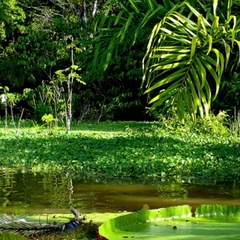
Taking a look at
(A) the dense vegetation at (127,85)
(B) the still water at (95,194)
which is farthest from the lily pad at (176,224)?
(B) the still water at (95,194)

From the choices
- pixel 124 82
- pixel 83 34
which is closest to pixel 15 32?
pixel 83 34

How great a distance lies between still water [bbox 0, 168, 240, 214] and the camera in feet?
18.4

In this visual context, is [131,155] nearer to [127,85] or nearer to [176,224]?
[176,224]

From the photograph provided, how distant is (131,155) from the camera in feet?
28.5

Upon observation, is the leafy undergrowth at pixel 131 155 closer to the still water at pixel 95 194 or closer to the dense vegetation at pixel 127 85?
the dense vegetation at pixel 127 85

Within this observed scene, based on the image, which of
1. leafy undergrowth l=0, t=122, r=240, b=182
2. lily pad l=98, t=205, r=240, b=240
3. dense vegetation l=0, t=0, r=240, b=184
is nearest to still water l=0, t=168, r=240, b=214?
leafy undergrowth l=0, t=122, r=240, b=182

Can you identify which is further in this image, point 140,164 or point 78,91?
point 78,91

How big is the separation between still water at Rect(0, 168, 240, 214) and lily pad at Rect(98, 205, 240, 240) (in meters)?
1.97

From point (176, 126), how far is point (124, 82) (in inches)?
260

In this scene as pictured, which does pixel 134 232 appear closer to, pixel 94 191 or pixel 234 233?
pixel 234 233

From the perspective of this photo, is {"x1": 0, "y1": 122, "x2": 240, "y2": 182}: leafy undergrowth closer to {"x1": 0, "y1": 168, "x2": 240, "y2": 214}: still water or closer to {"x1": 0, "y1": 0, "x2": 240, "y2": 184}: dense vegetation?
{"x1": 0, "y1": 0, "x2": 240, "y2": 184}: dense vegetation

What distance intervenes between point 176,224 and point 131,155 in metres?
5.28

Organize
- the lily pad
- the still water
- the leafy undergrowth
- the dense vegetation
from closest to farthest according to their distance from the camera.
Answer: the lily pad
the dense vegetation
the still water
the leafy undergrowth

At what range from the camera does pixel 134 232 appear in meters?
3.18
